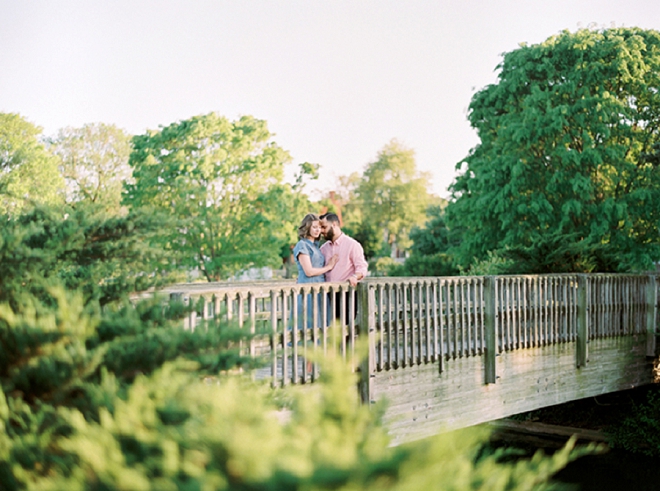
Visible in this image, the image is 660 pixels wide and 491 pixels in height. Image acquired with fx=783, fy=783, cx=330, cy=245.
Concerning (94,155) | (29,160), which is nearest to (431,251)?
(94,155)

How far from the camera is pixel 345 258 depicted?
395 inches

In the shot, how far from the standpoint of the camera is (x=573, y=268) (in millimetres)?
16406

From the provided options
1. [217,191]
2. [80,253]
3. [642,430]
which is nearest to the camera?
[80,253]

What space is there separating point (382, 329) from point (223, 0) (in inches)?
869

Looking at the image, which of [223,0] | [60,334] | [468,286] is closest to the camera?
[60,334]

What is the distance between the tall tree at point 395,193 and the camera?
69938 millimetres

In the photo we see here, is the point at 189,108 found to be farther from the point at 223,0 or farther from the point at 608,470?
the point at 608,470

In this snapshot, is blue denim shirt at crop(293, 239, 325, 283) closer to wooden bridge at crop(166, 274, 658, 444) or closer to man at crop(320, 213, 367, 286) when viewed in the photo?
man at crop(320, 213, 367, 286)

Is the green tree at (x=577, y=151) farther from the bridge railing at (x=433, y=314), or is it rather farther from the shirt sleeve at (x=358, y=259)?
the shirt sleeve at (x=358, y=259)

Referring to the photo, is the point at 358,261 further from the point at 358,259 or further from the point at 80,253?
the point at 80,253

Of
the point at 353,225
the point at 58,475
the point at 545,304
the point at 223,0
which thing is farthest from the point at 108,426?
the point at 353,225

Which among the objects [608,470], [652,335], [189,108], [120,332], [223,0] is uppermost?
[223,0]

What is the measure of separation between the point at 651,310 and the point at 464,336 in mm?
6323

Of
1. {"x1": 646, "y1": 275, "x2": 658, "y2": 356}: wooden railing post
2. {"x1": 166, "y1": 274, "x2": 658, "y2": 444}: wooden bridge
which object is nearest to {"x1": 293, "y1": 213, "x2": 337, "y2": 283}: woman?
{"x1": 166, "y1": 274, "x2": 658, "y2": 444}: wooden bridge
